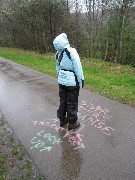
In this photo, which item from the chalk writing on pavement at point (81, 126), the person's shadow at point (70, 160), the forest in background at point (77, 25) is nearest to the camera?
the person's shadow at point (70, 160)

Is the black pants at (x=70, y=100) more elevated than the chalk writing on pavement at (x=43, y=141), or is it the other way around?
the black pants at (x=70, y=100)

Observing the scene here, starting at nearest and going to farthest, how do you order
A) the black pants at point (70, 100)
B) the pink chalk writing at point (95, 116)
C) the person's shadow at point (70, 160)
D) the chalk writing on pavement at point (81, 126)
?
1. the person's shadow at point (70, 160)
2. the chalk writing on pavement at point (81, 126)
3. the black pants at point (70, 100)
4. the pink chalk writing at point (95, 116)

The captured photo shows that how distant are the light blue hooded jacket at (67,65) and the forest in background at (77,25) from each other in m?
14.0

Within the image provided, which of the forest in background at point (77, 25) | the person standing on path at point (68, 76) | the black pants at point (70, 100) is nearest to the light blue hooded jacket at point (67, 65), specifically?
the person standing on path at point (68, 76)

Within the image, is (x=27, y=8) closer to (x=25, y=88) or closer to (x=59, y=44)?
(x=25, y=88)

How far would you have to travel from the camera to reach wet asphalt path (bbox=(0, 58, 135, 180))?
12.6 ft

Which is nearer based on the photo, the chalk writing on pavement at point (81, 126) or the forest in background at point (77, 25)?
the chalk writing on pavement at point (81, 126)

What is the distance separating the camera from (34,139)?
4941 millimetres

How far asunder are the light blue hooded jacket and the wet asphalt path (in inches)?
41.4

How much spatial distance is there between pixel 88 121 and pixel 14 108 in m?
2.34

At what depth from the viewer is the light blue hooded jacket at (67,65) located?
4.76m

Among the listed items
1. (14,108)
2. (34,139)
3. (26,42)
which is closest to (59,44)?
(34,139)

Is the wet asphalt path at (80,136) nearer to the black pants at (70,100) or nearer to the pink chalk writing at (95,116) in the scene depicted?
the pink chalk writing at (95,116)

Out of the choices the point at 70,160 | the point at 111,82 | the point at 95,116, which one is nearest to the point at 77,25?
the point at 111,82
